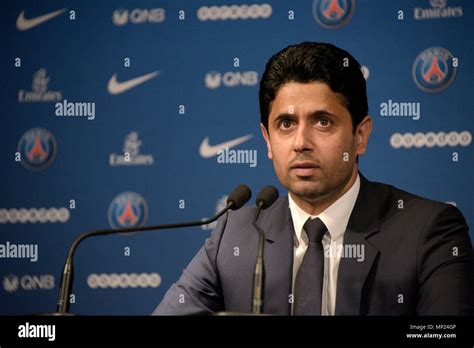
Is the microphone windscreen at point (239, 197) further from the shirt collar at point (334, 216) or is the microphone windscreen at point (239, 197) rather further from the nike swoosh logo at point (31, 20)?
the nike swoosh logo at point (31, 20)

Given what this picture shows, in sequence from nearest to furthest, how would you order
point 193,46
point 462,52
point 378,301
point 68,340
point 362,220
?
point 68,340 → point 378,301 → point 362,220 → point 462,52 → point 193,46

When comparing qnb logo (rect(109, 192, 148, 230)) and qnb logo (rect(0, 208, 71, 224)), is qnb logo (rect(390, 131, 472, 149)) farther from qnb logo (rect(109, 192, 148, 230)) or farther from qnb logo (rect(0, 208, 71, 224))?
qnb logo (rect(0, 208, 71, 224))

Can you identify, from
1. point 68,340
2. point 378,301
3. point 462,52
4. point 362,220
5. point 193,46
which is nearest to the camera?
point 68,340

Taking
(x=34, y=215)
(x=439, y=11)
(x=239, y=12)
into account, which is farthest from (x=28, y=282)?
(x=439, y=11)

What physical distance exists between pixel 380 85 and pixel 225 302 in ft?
3.37

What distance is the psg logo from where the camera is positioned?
2.84 m

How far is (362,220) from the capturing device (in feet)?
8.07

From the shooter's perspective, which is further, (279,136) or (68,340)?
(279,136)

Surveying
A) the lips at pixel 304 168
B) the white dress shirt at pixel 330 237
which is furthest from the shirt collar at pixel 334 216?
the lips at pixel 304 168

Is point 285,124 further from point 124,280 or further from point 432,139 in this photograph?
point 124,280

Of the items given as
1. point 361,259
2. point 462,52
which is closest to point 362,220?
point 361,259

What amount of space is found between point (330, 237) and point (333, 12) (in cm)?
92

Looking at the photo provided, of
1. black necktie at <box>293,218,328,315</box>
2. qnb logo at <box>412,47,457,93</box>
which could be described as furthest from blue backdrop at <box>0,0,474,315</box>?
black necktie at <box>293,218,328,315</box>

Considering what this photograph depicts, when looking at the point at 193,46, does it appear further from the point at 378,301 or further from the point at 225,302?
the point at 378,301
